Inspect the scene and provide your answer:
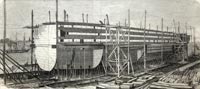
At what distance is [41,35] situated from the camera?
5.39 meters

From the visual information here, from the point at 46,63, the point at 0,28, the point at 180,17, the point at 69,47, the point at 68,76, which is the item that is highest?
the point at 180,17

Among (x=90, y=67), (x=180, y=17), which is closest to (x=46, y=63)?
(x=90, y=67)

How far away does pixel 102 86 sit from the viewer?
10.7 feet

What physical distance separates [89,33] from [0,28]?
3023mm

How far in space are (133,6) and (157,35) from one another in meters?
5.10

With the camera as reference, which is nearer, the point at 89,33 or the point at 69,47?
the point at 69,47

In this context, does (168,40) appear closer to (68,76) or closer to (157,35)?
(157,35)

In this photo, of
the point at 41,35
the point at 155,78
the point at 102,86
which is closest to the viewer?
the point at 102,86

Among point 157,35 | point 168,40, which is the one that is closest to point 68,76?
point 157,35

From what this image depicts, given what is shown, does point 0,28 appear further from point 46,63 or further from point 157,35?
point 157,35

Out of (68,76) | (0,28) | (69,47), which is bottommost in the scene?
(68,76)

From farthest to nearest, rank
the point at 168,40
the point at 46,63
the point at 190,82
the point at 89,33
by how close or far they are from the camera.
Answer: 1. the point at 168,40
2. the point at 89,33
3. the point at 46,63
4. the point at 190,82

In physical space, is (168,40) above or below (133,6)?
below

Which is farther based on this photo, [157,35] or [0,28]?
[157,35]
